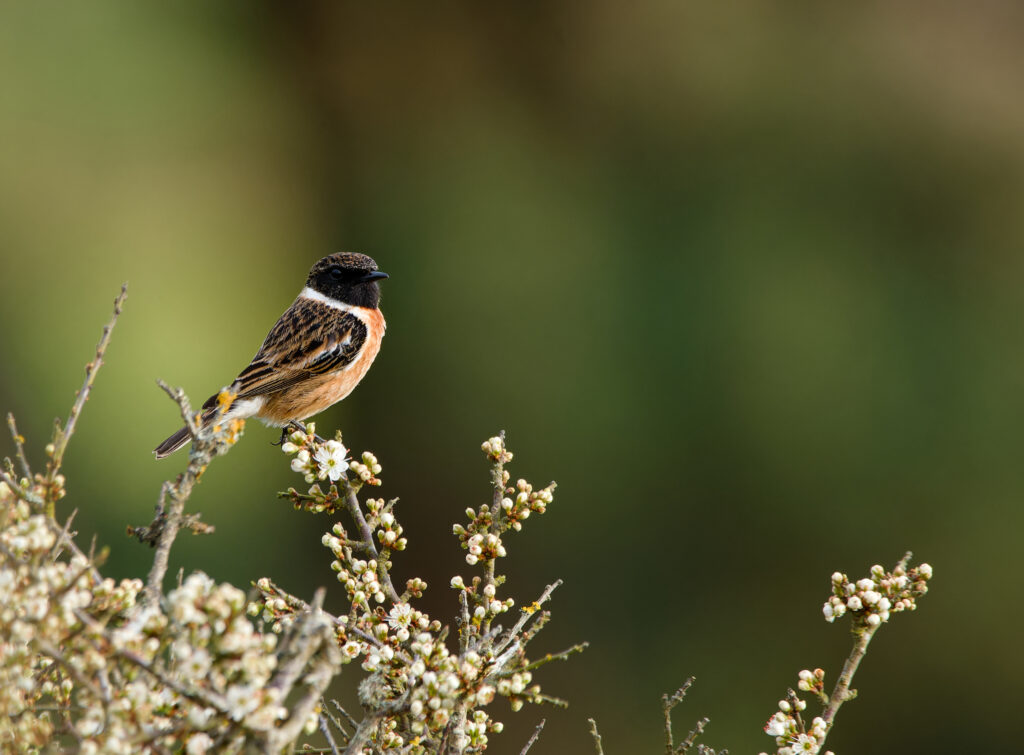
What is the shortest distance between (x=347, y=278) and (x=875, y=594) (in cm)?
293

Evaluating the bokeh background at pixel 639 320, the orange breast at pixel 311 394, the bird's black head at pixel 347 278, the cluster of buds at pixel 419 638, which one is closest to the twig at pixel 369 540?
the cluster of buds at pixel 419 638

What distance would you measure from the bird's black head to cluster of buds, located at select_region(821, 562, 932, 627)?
2743 millimetres

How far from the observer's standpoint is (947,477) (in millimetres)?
6137

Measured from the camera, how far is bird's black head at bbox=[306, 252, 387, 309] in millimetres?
4219

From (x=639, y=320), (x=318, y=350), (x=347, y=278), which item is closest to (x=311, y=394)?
(x=318, y=350)

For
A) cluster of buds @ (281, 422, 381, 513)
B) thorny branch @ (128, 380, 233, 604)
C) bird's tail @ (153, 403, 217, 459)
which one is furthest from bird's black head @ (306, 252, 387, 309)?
thorny branch @ (128, 380, 233, 604)

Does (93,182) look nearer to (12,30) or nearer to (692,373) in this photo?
(12,30)

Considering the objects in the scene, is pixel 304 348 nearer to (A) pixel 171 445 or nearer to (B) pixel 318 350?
(B) pixel 318 350

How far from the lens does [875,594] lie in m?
1.80

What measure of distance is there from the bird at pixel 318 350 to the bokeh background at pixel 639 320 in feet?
7.07

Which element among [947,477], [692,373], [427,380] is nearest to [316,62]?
[427,380]

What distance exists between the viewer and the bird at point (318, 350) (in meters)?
3.93

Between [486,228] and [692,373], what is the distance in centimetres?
190

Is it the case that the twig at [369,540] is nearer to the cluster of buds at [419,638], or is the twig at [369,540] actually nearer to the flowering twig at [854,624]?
the cluster of buds at [419,638]
